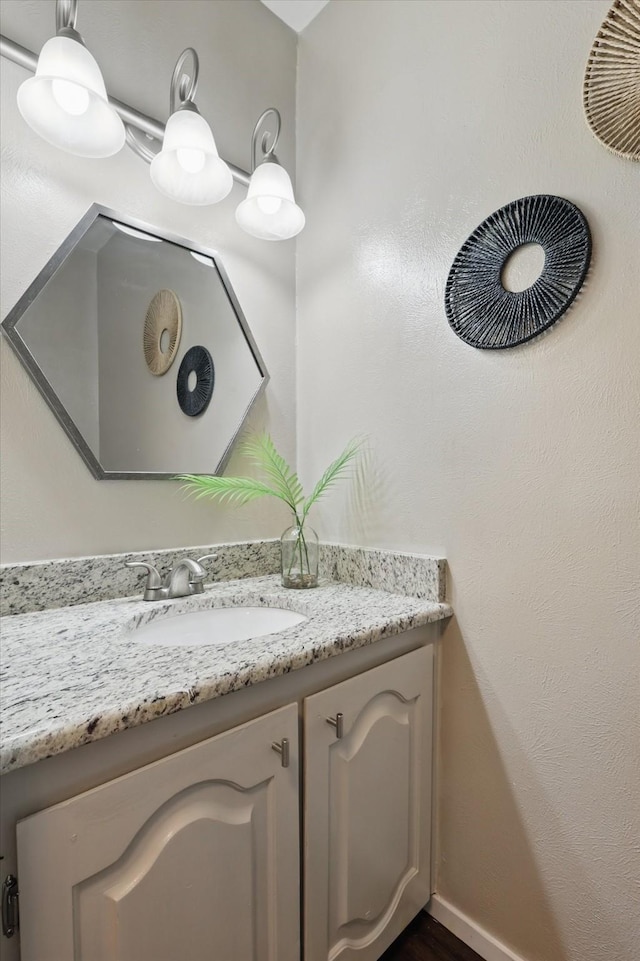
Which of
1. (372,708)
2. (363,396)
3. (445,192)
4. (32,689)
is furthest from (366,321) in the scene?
(32,689)

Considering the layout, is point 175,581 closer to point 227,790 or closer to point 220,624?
point 220,624

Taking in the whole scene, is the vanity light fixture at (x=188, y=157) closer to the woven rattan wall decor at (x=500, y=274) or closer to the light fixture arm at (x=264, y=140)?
the light fixture arm at (x=264, y=140)

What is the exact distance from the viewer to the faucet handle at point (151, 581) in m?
1.08

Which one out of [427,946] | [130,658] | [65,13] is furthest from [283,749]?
[65,13]

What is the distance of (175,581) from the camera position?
1.11 m

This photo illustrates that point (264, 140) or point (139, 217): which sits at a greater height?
point (264, 140)

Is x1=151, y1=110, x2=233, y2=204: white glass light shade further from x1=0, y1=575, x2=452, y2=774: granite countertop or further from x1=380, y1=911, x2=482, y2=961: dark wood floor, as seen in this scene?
x1=380, y1=911, x2=482, y2=961: dark wood floor

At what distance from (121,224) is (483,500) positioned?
3.58 ft

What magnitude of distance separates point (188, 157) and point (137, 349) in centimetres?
45

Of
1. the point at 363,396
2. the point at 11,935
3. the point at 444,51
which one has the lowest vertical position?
the point at 11,935

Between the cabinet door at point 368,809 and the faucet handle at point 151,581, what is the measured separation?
48 centimetres

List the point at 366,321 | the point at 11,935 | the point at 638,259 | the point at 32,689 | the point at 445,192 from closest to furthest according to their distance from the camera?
the point at 11,935 → the point at 32,689 → the point at 638,259 → the point at 445,192 → the point at 366,321

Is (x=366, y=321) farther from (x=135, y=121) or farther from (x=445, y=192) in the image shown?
(x=135, y=121)

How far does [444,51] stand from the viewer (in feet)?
3.63
